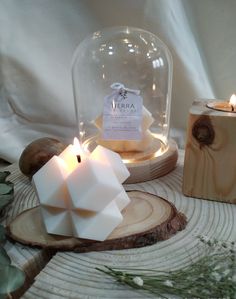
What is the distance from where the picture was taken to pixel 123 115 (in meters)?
0.73

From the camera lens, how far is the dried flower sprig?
410 millimetres

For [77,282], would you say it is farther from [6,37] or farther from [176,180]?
[6,37]

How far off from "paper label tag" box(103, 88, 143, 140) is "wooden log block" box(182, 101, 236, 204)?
135 millimetres

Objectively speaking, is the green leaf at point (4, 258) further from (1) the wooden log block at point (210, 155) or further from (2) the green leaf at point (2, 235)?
(1) the wooden log block at point (210, 155)

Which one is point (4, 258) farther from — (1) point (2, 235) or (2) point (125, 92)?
(2) point (125, 92)

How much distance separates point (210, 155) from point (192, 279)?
0.24 metres

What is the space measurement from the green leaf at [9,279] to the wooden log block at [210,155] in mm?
334

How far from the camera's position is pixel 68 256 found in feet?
1.60

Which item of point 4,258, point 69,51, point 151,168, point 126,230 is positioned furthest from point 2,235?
point 69,51

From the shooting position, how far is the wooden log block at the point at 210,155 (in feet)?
1.91

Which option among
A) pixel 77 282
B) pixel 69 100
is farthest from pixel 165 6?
pixel 77 282

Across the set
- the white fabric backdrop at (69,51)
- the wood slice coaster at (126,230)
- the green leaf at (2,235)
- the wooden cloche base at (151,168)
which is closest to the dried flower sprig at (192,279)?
the wood slice coaster at (126,230)

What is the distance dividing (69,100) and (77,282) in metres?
0.61

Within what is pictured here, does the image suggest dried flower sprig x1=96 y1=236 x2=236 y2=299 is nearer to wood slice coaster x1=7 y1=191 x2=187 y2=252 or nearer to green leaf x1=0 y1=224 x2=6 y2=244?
wood slice coaster x1=7 y1=191 x2=187 y2=252
